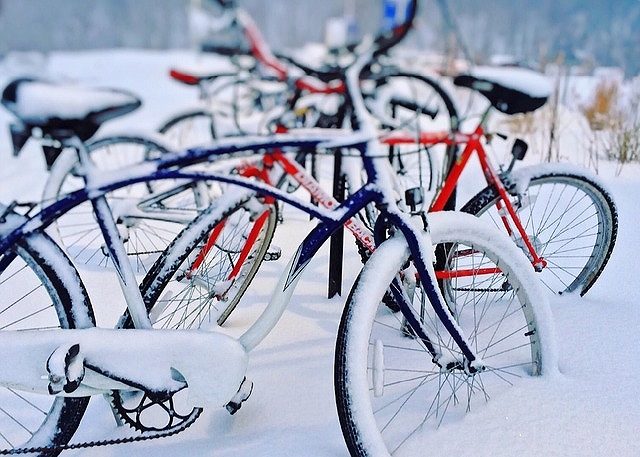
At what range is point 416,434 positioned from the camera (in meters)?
1.43

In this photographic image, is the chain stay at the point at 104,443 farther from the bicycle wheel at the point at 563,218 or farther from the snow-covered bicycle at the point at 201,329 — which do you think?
the bicycle wheel at the point at 563,218

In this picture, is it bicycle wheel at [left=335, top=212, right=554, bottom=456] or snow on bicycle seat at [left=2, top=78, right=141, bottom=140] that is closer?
snow on bicycle seat at [left=2, top=78, right=141, bottom=140]

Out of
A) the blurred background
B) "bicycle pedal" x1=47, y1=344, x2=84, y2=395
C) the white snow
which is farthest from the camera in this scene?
the blurred background

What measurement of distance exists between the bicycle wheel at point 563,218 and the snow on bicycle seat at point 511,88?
0.26 metres

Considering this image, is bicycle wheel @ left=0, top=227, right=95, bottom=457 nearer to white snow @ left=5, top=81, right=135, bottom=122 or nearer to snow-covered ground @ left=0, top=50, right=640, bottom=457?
snow-covered ground @ left=0, top=50, right=640, bottom=457

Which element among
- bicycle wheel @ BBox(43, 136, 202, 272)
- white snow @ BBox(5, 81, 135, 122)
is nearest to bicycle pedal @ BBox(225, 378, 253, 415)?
bicycle wheel @ BBox(43, 136, 202, 272)

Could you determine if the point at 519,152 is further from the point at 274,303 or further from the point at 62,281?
the point at 62,281

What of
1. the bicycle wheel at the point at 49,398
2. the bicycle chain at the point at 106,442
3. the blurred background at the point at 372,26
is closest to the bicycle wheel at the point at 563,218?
the blurred background at the point at 372,26

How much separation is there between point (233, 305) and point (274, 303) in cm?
57

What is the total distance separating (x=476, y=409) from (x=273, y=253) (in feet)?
2.90

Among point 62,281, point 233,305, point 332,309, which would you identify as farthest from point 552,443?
point 62,281

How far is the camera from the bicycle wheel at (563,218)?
74.9 inches

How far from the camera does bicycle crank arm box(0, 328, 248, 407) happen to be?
123 centimetres

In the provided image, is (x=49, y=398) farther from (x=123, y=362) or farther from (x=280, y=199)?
(x=280, y=199)
